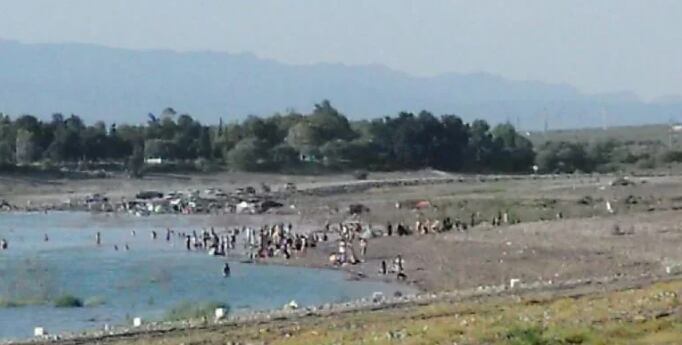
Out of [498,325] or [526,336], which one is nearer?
[526,336]

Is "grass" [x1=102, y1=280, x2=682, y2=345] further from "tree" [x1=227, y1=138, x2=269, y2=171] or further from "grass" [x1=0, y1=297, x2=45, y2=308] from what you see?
"tree" [x1=227, y1=138, x2=269, y2=171]

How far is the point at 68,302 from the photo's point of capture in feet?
154

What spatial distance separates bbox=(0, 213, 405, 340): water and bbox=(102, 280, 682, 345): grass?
324 inches

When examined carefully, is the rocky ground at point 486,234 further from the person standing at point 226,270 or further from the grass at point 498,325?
the person standing at point 226,270

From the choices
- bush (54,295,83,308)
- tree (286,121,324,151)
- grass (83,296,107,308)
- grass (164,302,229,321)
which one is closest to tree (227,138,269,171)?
tree (286,121,324,151)

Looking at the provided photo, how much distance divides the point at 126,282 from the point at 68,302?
28.7ft

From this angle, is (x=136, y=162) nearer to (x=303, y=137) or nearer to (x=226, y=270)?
(x=303, y=137)

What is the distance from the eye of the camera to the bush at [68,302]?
1832 inches

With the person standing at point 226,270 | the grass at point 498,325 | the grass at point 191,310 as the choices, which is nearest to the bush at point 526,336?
the grass at point 498,325

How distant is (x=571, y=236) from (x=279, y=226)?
20554mm

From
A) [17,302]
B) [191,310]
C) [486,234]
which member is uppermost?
[486,234]

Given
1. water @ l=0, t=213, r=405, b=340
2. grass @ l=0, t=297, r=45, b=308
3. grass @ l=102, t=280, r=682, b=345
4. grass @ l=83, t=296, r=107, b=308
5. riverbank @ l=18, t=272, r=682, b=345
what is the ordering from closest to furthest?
grass @ l=102, t=280, r=682, b=345, riverbank @ l=18, t=272, r=682, b=345, water @ l=0, t=213, r=405, b=340, grass @ l=0, t=297, r=45, b=308, grass @ l=83, t=296, r=107, b=308

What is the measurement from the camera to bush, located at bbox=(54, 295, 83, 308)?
153 feet

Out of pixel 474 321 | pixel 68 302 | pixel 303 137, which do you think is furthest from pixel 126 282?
pixel 303 137
